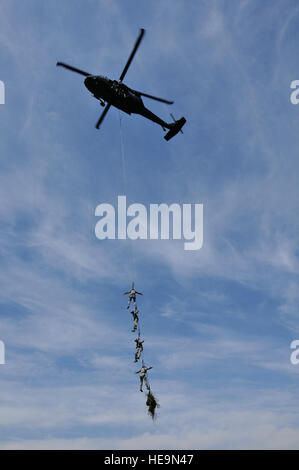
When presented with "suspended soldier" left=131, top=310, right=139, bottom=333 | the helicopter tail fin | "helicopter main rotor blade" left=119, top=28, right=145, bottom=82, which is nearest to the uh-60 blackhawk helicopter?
"helicopter main rotor blade" left=119, top=28, right=145, bottom=82

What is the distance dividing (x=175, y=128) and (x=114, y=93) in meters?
8.78

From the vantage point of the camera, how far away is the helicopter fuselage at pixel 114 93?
2627cm

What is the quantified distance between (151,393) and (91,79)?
21.5 meters

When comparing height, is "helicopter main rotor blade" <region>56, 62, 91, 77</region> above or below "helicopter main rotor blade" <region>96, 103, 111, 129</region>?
above

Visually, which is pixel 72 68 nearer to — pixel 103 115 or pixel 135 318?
pixel 103 115

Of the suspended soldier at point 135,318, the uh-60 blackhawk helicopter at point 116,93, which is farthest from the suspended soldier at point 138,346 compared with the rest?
the uh-60 blackhawk helicopter at point 116,93

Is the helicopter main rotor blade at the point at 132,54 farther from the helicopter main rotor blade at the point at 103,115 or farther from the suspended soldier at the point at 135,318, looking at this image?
the suspended soldier at the point at 135,318

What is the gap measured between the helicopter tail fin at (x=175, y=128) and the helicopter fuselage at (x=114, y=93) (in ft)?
19.5

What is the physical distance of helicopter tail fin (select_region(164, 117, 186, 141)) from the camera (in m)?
33.9

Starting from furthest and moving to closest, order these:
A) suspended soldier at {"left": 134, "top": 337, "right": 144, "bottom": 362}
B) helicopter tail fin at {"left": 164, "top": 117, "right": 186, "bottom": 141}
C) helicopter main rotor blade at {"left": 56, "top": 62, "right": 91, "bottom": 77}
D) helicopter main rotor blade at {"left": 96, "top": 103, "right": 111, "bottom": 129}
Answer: helicopter tail fin at {"left": 164, "top": 117, "right": 186, "bottom": 141} → helicopter main rotor blade at {"left": 96, "top": 103, "right": 111, "bottom": 129} → helicopter main rotor blade at {"left": 56, "top": 62, "right": 91, "bottom": 77} → suspended soldier at {"left": 134, "top": 337, "right": 144, "bottom": 362}

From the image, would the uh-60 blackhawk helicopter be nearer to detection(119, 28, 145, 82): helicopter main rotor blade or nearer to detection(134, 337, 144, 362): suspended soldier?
detection(119, 28, 145, 82): helicopter main rotor blade

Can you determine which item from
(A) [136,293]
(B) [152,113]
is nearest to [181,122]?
(B) [152,113]

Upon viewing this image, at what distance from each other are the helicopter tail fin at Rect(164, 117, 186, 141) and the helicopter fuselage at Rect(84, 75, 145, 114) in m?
5.95

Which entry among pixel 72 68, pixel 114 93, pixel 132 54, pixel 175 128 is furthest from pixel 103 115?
pixel 175 128
